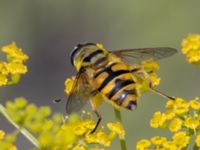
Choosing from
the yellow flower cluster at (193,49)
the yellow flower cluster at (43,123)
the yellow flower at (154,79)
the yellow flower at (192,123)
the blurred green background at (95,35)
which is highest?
the yellow flower cluster at (43,123)

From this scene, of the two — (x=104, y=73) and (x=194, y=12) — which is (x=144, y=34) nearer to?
(x=194, y=12)

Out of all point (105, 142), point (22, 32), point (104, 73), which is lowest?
point (22, 32)

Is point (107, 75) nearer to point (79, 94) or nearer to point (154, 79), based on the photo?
point (79, 94)

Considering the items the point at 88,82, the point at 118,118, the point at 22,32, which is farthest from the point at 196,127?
the point at 22,32

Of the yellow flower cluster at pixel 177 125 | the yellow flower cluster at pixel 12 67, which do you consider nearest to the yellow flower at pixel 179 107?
the yellow flower cluster at pixel 177 125

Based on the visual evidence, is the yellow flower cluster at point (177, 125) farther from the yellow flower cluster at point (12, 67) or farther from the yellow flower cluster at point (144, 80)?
the yellow flower cluster at point (12, 67)

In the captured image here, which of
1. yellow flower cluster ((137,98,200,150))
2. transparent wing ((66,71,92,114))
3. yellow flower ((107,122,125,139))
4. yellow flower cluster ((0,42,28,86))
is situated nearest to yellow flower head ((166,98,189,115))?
yellow flower cluster ((137,98,200,150))

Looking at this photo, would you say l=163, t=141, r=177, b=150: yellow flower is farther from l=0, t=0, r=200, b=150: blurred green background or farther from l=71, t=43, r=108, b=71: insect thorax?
l=0, t=0, r=200, b=150: blurred green background
